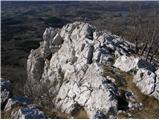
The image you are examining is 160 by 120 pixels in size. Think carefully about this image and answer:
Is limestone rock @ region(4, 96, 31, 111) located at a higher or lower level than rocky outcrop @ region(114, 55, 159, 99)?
lower

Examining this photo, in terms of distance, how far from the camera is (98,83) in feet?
105

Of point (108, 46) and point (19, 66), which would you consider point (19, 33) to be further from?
point (108, 46)

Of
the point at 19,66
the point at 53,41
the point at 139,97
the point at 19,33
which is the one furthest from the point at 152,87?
the point at 19,33

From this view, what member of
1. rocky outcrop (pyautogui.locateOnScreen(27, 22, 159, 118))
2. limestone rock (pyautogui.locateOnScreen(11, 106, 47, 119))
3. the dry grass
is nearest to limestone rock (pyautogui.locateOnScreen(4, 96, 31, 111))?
limestone rock (pyautogui.locateOnScreen(11, 106, 47, 119))

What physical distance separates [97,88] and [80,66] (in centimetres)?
1014

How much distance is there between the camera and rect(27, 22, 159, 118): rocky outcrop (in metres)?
30.4

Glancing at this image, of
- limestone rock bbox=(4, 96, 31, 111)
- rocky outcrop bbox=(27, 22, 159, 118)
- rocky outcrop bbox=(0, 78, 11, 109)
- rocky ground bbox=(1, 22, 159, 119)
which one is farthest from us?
rocky outcrop bbox=(0, 78, 11, 109)

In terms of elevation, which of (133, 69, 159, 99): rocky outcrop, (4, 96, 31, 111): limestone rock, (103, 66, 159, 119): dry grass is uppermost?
(133, 69, 159, 99): rocky outcrop

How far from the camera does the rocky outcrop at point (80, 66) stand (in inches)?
1196

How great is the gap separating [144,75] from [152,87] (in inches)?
70.5

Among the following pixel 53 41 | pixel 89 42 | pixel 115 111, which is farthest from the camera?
pixel 53 41

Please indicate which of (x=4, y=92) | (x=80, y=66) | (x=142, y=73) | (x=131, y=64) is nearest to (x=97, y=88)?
(x=142, y=73)

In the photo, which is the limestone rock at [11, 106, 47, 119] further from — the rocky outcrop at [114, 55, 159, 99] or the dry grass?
the rocky outcrop at [114, 55, 159, 99]

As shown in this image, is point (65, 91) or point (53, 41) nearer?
point (65, 91)
